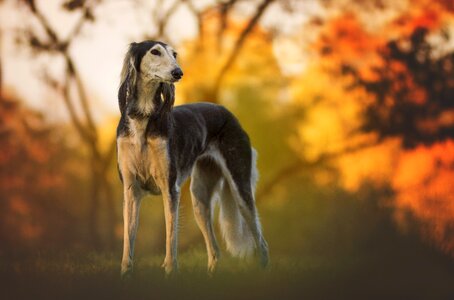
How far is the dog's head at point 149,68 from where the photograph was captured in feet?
25.0

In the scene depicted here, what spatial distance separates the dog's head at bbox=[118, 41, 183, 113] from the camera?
7.62 meters

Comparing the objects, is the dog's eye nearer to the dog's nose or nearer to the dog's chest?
the dog's nose

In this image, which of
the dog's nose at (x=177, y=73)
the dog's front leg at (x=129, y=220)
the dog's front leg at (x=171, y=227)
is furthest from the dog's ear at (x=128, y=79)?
the dog's front leg at (x=171, y=227)

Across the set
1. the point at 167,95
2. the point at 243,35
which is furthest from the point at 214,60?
the point at 167,95

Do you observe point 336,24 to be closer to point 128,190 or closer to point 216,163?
point 216,163

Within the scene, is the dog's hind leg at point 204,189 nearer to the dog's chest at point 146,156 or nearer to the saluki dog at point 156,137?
the saluki dog at point 156,137

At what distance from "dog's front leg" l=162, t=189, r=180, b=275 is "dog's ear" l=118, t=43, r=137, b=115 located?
997mm

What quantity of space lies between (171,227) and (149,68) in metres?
1.61

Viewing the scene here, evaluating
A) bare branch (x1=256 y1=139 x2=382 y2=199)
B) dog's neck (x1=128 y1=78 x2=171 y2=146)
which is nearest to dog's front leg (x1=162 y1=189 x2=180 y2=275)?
dog's neck (x1=128 y1=78 x2=171 y2=146)

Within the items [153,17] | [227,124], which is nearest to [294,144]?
[153,17]

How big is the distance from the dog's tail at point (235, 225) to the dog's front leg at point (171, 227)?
4.99 ft

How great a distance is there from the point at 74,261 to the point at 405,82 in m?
8.30

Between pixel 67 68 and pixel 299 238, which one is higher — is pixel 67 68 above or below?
above

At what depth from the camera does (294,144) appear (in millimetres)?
17375
